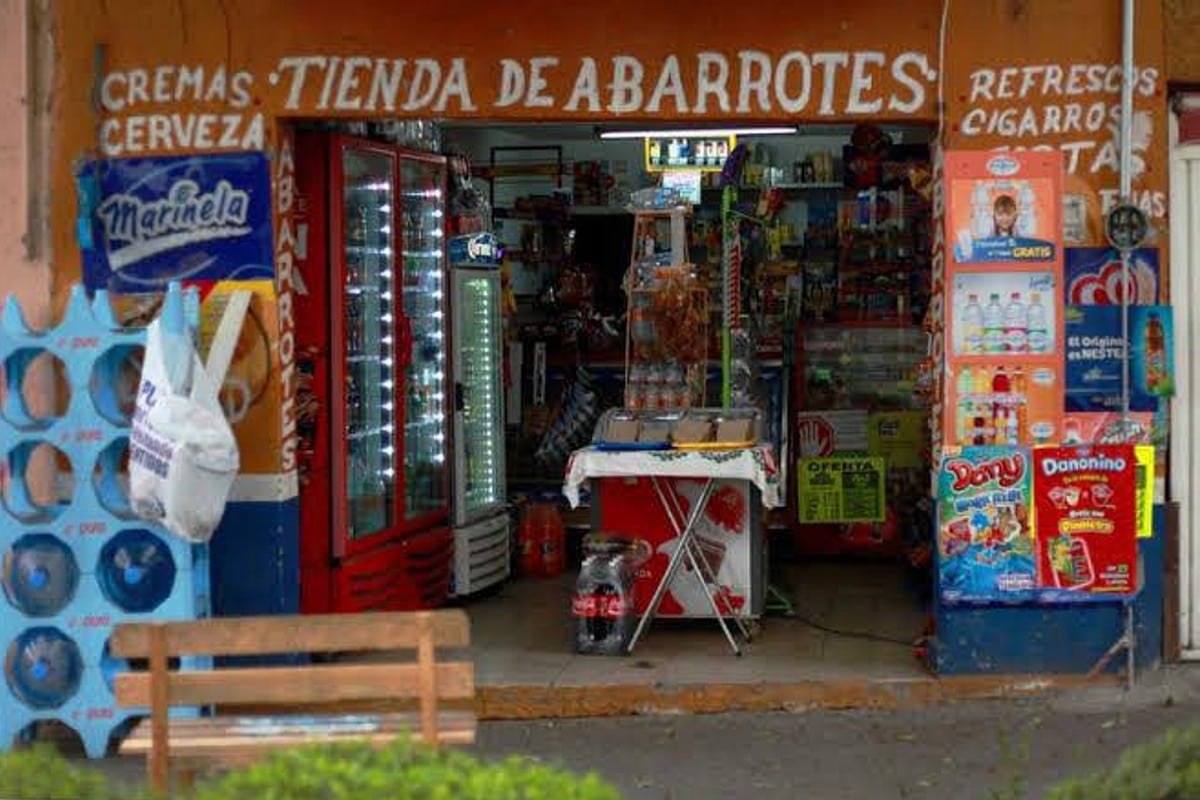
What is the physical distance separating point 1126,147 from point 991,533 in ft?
6.21

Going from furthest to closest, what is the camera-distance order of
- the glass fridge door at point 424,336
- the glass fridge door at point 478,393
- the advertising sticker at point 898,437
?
the advertising sticker at point 898,437 < the glass fridge door at point 478,393 < the glass fridge door at point 424,336

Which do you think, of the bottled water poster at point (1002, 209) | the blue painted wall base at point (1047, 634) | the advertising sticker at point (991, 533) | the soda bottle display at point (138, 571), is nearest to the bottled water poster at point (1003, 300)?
the bottled water poster at point (1002, 209)

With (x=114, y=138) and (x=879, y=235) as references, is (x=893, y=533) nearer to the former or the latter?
(x=879, y=235)

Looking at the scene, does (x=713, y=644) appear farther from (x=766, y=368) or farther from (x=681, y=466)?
(x=766, y=368)

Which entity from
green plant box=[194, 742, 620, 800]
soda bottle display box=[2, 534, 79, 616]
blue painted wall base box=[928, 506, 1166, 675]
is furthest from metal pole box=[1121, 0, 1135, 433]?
green plant box=[194, 742, 620, 800]

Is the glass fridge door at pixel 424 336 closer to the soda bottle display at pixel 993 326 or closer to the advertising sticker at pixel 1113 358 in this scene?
the soda bottle display at pixel 993 326

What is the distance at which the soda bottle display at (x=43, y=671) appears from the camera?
8.59 metres

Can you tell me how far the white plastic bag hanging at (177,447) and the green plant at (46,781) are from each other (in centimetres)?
308

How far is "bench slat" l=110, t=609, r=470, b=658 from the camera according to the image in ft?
19.2

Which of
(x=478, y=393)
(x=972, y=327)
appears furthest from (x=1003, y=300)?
(x=478, y=393)

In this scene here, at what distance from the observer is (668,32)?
30.5 ft

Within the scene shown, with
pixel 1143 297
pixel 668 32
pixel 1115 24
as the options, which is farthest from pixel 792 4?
pixel 1143 297

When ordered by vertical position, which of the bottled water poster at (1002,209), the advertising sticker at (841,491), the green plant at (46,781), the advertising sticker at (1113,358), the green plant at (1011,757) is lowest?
the green plant at (1011,757)

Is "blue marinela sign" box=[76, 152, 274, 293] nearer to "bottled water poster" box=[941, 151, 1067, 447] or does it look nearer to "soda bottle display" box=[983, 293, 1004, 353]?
"bottled water poster" box=[941, 151, 1067, 447]
